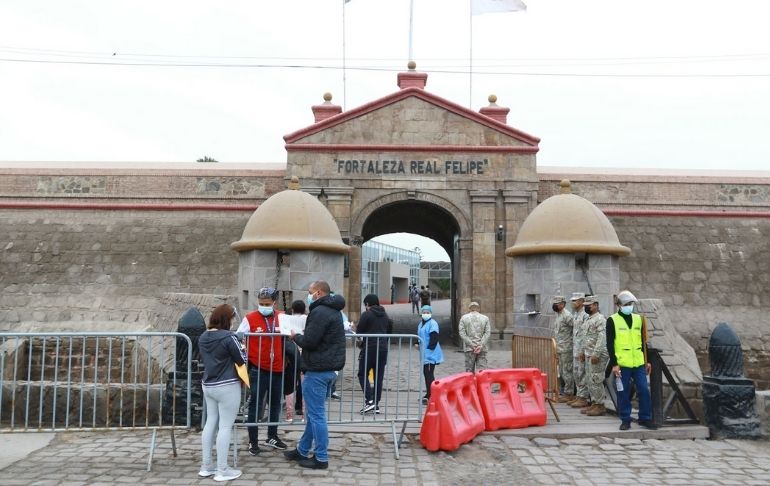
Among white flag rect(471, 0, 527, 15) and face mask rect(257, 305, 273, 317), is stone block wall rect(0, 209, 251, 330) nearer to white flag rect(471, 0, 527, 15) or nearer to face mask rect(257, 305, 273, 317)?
white flag rect(471, 0, 527, 15)

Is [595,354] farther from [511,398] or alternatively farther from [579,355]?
[511,398]

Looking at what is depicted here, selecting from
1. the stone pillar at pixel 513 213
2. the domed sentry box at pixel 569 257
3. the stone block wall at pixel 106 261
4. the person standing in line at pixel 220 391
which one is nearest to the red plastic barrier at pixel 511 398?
the domed sentry box at pixel 569 257

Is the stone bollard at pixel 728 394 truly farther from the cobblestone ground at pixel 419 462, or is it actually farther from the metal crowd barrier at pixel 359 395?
the metal crowd barrier at pixel 359 395

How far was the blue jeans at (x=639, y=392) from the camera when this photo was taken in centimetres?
648

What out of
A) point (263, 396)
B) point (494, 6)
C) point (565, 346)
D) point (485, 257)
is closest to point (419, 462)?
point (263, 396)

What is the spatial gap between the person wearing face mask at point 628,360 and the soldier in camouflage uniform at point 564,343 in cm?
137

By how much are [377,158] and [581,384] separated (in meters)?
10.0

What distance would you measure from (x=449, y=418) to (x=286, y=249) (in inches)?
156

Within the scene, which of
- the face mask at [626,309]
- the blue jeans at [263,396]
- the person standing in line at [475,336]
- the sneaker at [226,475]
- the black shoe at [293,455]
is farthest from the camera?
the person standing in line at [475,336]

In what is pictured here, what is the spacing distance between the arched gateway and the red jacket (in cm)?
1014

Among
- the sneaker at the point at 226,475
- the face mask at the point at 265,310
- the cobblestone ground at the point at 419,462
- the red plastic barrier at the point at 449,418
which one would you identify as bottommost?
the cobblestone ground at the point at 419,462

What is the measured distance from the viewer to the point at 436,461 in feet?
18.0

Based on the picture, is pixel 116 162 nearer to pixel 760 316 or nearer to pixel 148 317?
pixel 148 317

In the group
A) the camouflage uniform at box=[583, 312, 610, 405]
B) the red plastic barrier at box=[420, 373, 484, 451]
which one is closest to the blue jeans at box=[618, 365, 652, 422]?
the camouflage uniform at box=[583, 312, 610, 405]
